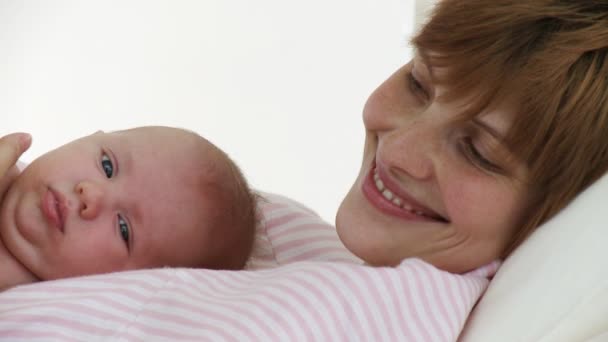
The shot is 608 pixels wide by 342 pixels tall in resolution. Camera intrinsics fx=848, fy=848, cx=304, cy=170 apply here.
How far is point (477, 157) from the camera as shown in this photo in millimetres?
1071

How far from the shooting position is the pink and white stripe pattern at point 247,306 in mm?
882

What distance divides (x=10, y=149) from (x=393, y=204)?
1.70ft

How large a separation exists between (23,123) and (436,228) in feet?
5.50

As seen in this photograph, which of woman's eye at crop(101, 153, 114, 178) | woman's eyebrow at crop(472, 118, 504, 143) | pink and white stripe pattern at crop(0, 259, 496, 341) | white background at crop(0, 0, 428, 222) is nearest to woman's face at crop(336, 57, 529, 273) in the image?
woman's eyebrow at crop(472, 118, 504, 143)

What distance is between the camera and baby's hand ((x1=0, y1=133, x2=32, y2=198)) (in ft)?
3.62

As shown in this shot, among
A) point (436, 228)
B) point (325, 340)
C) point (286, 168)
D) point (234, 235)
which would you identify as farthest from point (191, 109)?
point (325, 340)

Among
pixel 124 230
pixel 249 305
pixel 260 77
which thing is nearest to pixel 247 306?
pixel 249 305

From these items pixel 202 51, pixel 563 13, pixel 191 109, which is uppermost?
pixel 563 13

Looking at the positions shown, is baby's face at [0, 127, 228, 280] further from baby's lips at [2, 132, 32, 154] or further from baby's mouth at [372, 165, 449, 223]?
baby's mouth at [372, 165, 449, 223]

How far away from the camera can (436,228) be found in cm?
112

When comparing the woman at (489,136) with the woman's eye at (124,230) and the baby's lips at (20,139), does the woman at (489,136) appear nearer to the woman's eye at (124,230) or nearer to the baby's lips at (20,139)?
the woman's eye at (124,230)

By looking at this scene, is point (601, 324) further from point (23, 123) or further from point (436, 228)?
point (23, 123)

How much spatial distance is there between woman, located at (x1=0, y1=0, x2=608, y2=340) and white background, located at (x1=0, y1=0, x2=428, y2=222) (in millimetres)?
1431

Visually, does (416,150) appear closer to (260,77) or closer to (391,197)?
(391,197)
